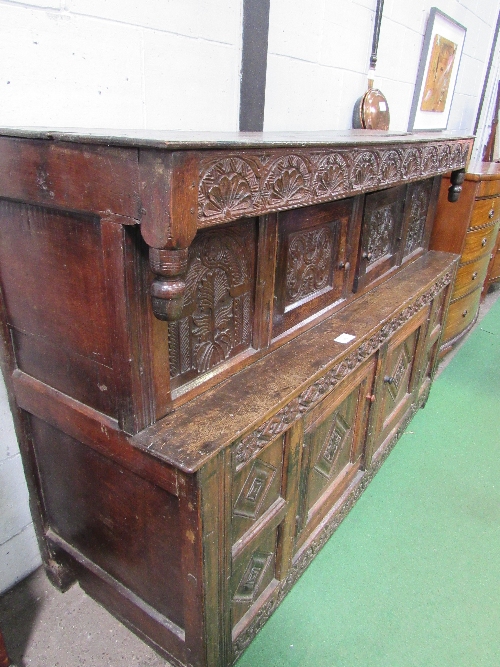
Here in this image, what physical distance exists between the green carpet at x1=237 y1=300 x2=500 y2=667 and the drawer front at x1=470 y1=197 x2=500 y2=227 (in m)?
1.22

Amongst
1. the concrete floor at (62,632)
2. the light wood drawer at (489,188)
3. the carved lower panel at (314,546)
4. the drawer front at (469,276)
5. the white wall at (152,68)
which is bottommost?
the concrete floor at (62,632)

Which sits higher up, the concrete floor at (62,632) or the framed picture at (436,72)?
the framed picture at (436,72)

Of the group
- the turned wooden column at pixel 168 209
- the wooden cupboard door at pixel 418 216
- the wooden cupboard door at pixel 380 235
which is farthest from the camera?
the wooden cupboard door at pixel 418 216

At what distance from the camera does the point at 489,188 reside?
2775 millimetres

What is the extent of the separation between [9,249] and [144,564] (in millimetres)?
844

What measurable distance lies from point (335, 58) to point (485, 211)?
132 cm

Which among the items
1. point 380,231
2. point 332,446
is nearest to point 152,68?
point 380,231

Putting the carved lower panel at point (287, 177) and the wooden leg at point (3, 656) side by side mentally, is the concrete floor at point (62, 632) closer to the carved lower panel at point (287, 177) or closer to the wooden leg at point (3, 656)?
the wooden leg at point (3, 656)

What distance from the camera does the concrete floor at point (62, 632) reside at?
1.38 m

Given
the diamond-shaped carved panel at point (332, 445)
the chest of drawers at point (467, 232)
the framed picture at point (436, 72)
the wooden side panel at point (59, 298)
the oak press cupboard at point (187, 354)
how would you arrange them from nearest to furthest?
the oak press cupboard at point (187, 354), the wooden side panel at point (59, 298), the diamond-shaped carved panel at point (332, 445), the chest of drawers at point (467, 232), the framed picture at point (436, 72)

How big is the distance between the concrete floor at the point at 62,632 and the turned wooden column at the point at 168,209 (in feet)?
3.92

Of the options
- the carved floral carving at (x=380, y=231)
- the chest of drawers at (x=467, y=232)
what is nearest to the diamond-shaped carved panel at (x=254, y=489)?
the carved floral carving at (x=380, y=231)

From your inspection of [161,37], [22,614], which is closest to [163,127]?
[161,37]

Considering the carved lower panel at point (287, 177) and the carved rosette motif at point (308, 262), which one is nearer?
the carved lower panel at point (287, 177)
